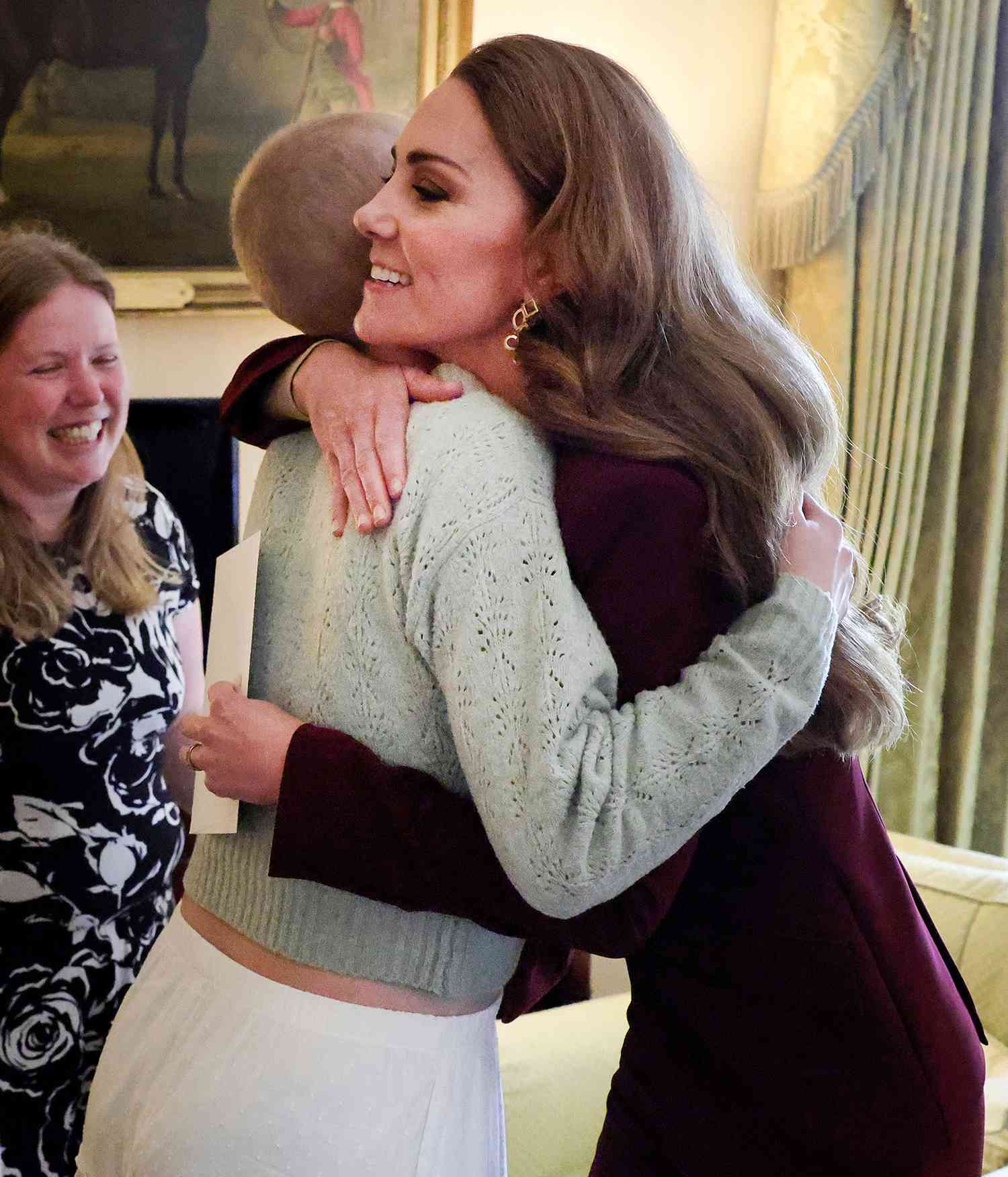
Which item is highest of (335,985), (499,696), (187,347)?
(499,696)

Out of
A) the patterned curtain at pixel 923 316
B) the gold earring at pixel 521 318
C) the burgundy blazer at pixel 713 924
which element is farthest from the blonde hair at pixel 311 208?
the patterned curtain at pixel 923 316

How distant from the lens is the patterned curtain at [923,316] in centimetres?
279

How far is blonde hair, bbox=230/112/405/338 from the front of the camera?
1051 mm

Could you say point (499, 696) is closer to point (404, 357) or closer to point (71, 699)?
point (404, 357)

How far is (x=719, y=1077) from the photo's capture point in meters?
1.02

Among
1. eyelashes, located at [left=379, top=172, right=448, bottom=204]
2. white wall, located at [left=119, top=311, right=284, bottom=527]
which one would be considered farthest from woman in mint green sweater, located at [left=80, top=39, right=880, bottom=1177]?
white wall, located at [left=119, top=311, right=284, bottom=527]

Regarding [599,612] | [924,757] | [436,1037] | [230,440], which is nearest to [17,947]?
[436,1037]

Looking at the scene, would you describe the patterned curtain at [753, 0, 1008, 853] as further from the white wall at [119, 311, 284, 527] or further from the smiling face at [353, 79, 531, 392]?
the smiling face at [353, 79, 531, 392]

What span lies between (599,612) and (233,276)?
92.9 inches

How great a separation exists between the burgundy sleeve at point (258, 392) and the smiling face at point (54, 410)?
0.78 m

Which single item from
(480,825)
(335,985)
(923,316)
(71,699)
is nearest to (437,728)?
(480,825)

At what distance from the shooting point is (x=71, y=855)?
1771 millimetres

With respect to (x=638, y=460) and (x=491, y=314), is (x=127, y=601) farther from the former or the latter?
(x=638, y=460)

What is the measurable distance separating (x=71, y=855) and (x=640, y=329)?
1235 mm
